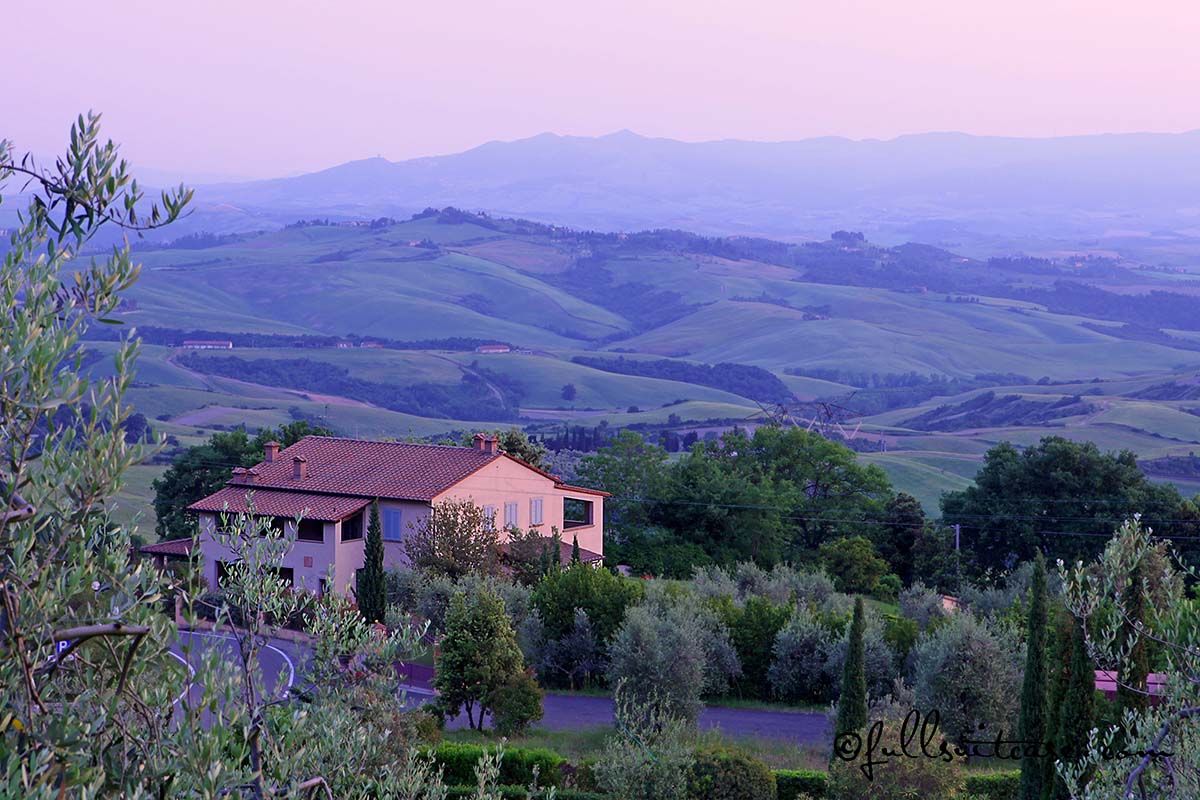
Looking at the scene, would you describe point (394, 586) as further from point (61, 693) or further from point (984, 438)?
point (984, 438)

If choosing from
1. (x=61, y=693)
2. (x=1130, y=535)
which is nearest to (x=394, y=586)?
(x=1130, y=535)

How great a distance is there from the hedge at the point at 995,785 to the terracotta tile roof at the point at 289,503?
25675mm

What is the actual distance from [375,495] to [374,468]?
2861mm

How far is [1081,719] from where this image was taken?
18969 mm

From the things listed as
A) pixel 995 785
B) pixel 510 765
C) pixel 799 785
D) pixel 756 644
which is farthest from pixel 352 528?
pixel 995 785

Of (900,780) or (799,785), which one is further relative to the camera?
(799,785)

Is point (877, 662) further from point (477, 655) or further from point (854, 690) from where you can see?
point (477, 655)

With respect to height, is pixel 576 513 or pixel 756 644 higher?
pixel 756 644

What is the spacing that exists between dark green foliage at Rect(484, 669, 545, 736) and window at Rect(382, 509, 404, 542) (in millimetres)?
18623

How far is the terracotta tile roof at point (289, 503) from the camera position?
139 feet

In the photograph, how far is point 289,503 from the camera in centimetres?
4422

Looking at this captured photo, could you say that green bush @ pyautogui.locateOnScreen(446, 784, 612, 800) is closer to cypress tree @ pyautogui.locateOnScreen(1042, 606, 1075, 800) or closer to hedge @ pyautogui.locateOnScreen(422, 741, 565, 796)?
hedge @ pyautogui.locateOnScreen(422, 741, 565, 796)

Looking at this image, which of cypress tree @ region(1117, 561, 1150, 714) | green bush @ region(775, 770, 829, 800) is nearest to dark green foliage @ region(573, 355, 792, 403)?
green bush @ region(775, 770, 829, 800)

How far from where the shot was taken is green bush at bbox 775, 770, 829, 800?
69.1 feet
